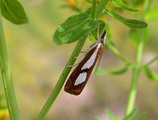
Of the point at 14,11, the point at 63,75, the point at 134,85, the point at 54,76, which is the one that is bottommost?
the point at 63,75

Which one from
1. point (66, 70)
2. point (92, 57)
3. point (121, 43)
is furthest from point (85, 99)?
point (66, 70)

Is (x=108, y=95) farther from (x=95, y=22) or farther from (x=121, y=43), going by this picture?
(x=95, y=22)

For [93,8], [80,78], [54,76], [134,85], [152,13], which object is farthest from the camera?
[54,76]

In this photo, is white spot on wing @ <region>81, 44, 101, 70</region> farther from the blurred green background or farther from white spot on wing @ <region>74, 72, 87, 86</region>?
the blurred green background

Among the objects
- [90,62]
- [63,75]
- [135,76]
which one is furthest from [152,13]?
[63,75]

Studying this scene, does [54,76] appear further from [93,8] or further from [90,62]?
[93,8]
